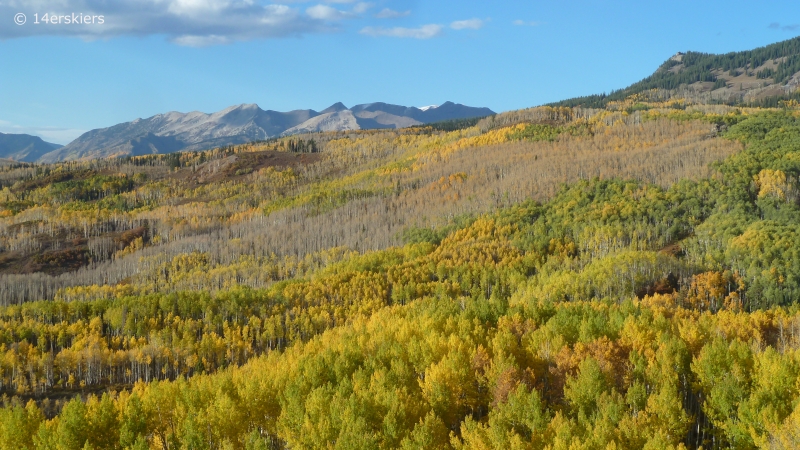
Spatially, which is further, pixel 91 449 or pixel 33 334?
pixel 33 334

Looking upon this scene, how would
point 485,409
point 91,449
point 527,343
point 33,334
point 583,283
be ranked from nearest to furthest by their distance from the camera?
point 91,449 < point 485,409 < point 527,343 < point 33,334 < point 583,283

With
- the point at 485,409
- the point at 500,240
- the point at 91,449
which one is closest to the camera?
the point at 91,449

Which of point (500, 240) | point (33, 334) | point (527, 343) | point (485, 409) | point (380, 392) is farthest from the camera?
point (500, 240)

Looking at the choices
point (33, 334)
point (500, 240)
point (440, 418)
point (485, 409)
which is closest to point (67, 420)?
point (440, 418)

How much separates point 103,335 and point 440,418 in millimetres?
88879

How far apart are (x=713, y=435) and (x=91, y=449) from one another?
54.5 m

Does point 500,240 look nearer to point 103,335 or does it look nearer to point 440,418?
point 103,335

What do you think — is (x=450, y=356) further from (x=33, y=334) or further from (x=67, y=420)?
(x=33, y=334)

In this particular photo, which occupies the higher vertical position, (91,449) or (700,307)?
(91,449)

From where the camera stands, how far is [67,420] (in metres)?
63.2

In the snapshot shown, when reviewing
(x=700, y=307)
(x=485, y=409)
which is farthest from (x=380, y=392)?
(x=700, y=307)

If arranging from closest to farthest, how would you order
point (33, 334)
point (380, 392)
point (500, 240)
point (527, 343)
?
point (380, 392) → point (527, 343) → point (33, 334) → point (500, 240)

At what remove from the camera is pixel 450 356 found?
72.6 m

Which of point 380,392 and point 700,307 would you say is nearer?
point 380,392
